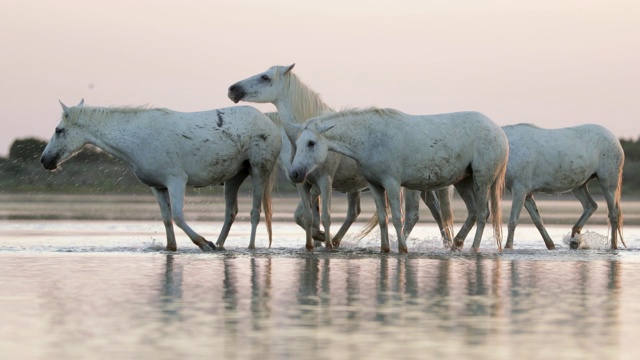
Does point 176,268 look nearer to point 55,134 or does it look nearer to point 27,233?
point 55,134

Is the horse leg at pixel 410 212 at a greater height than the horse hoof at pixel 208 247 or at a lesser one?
greater

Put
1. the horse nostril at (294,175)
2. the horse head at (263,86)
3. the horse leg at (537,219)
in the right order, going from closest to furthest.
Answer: the horse nostril at (294,175), the horse head at (263,86), the horse leg at (537,219)

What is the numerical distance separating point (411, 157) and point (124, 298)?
252 inches

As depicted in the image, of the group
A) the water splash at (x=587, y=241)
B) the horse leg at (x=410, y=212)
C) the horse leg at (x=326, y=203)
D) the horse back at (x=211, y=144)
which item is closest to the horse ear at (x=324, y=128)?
the horse leg at (x=326, y=203)

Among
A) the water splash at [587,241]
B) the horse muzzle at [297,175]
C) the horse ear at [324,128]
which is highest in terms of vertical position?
the horse ear at [324,128]

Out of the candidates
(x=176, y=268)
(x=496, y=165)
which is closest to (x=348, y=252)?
(x=496, y=165)

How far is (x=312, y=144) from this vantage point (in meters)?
14.0

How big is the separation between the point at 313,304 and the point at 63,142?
7075 mm

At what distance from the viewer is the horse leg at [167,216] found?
14438mm

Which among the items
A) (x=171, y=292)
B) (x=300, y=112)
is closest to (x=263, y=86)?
(x=300, y=112)

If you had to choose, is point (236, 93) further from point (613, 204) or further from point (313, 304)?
point (313, 304)

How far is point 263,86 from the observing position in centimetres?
1581

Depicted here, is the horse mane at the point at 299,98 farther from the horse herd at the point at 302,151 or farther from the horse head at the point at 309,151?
the horse head at the point at 309,151

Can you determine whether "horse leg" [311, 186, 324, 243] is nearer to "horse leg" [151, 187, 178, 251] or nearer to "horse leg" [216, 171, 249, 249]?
"horse leg" [216, 171, 249, 249]
